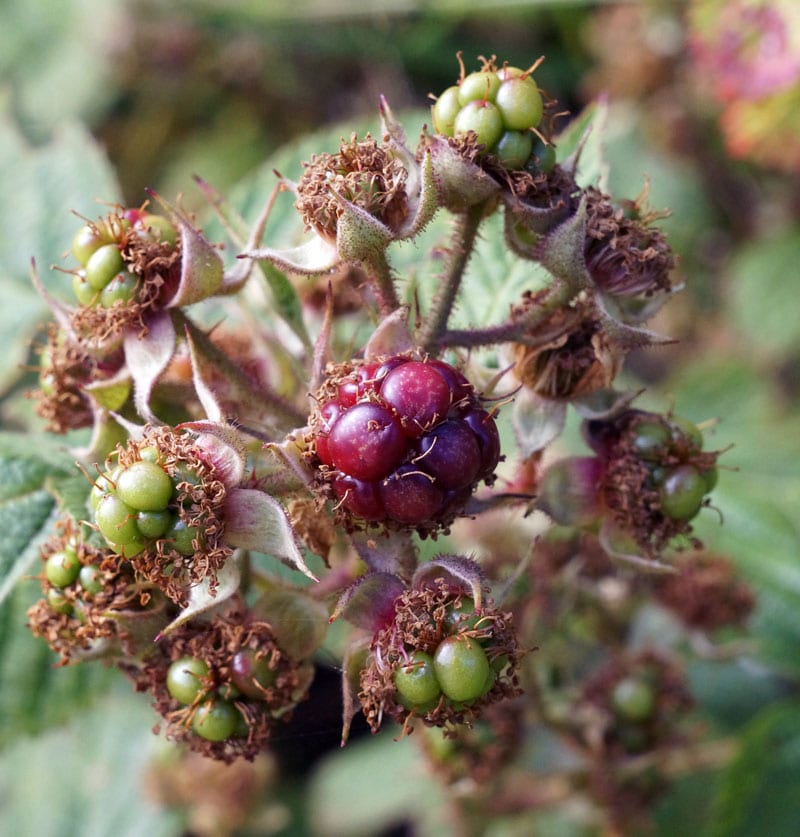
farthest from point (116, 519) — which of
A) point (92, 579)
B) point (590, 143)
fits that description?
point (590, 143)

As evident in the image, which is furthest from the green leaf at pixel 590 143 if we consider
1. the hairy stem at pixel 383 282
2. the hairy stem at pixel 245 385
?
the hairy stem at pixel 245 385

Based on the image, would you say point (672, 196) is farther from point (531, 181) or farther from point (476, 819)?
point (531, 181)

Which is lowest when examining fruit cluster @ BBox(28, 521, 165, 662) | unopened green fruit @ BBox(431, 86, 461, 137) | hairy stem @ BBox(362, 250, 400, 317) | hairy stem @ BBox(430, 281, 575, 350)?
hairy stem @ BBox(430, 281, 575, 350)

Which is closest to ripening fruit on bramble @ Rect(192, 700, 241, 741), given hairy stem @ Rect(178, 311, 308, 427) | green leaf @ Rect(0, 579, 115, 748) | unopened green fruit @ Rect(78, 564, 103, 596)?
unopened green fruit @ Rect(78, 564, 103, 596)

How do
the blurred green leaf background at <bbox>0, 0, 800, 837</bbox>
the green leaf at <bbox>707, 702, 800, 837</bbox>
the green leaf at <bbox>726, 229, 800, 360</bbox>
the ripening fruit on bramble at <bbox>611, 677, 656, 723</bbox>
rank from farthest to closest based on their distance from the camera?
1. the green leaf at <bbox>726, 229, 800, 360</bbox>
2. the blurred green leaf background at <bbox>0, 0, 800, 837</bbox>
3. the green leaf at <bbox>707, 702, 800, 837</bbox>
4. the ripening fruit on bramble at <bbox>611, 677, 656, 723</bbox>

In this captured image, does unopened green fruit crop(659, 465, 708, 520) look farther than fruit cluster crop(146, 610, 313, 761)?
Yes

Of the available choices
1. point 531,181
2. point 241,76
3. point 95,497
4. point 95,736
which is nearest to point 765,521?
point 531,181

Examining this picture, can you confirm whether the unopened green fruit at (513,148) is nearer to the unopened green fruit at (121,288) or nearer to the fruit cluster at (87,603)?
the unopened green fruit at (121,288)

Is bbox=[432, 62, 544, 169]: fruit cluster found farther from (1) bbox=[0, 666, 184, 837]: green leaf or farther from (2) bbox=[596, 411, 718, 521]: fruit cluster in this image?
(1) bbox=[0, 666, 184, 837]: green leaf
